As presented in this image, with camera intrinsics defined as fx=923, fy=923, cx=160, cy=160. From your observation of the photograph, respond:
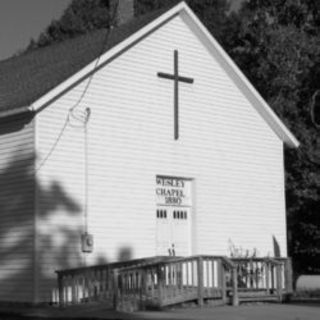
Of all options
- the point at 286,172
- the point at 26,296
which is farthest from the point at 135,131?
the point at 286,172

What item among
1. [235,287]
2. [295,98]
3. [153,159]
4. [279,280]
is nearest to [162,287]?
[235,287]

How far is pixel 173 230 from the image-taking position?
84.3 ft

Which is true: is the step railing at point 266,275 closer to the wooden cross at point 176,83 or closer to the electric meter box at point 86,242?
the electric meter box at point 86,242

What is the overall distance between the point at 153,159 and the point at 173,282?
5.47 meters

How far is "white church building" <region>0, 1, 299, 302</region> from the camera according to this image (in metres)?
22.4

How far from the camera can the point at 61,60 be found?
25.6 meters

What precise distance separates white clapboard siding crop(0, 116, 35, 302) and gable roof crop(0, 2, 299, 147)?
781 millimetres

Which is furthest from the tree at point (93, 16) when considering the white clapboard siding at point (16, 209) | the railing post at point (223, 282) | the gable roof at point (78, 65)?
the railing post at point (223, 282)

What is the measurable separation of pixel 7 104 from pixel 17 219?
282cm

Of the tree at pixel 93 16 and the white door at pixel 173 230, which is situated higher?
the tree at pixel 93 16

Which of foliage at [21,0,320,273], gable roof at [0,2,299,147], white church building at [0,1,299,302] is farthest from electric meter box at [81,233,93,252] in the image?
foliage at [21,0,320,273]

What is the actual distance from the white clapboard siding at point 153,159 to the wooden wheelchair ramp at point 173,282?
6.09ft

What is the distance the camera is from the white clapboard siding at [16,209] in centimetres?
2219

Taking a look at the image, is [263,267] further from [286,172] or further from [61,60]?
[286,172]
